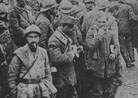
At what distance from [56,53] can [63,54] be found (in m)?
0.16

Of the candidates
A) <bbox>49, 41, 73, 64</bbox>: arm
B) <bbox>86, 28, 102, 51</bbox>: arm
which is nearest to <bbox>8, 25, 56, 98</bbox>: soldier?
<bbox>49, 41, 73, 64</bbox>: arm

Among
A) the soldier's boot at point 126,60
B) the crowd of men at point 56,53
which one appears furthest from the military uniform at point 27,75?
the soldier's boot at point 126,60

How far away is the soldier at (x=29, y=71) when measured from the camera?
216 inches

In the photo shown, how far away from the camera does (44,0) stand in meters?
7.40

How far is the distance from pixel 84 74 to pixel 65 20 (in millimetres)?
2238

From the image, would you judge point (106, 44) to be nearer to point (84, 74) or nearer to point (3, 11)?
point (84, 74)

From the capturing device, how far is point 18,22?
755 centimetres

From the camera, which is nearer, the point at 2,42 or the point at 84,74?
the point at 2,42

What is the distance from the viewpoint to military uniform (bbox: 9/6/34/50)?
7.44 meters

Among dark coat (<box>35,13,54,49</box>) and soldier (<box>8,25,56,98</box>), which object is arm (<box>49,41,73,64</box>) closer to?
dark coat (<box>35,13,54,49</box>)

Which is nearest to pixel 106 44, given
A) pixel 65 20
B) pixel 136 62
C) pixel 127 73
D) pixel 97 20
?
pixel 97 20

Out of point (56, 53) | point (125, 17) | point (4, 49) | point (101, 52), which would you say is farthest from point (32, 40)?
point (125, 17)

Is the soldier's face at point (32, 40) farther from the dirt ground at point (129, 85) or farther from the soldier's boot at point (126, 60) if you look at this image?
the soldier's boot at point (126, 60)

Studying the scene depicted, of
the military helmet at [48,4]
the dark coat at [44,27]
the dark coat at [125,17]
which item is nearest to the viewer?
the military helmet at [48,4]
